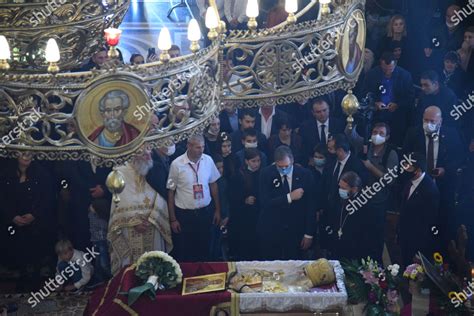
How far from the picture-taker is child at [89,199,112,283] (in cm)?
1022

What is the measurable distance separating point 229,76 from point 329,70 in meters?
0.44

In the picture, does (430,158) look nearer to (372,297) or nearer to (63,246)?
(372,297)

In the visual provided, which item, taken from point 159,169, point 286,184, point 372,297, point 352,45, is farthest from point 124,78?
point 286,184

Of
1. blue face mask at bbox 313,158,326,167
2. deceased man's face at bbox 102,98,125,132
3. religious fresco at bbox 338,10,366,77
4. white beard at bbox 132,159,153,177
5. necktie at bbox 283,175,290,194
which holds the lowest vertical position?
necktie at bbox 283,175,290,194

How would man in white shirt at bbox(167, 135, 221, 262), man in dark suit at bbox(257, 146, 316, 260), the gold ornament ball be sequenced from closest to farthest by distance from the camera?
1. the gold ornament ball
2. man in white shirt at bbox(167, 135, 221, 262)
3. man in dark suit at bbox(257, 146, 316, 260)

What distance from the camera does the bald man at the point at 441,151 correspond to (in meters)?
10.2

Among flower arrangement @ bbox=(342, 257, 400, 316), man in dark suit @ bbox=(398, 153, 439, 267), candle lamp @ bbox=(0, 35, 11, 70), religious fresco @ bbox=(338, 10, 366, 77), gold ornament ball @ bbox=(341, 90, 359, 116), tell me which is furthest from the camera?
man in dark suit @ bbox=(398, 153, 439, 267)

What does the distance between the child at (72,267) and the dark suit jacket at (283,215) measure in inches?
80.4

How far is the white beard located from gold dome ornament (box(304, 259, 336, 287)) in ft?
6.93

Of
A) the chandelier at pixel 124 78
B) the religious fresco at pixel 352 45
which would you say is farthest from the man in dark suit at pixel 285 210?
the chandelier at pixel 124 78

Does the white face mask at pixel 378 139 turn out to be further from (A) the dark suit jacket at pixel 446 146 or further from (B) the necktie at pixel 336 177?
(B) the necktie at pixel 336 177

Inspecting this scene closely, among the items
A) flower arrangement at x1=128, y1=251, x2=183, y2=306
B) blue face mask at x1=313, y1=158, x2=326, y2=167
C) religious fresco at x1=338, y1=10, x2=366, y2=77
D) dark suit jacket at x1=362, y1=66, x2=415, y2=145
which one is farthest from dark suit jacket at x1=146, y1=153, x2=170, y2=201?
religious fresco at x1=338, y1=10, x2=366, y2=77

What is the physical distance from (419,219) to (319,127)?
1532 mm

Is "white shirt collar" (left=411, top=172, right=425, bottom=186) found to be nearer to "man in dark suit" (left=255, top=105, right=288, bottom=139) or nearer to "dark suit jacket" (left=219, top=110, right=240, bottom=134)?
"man in dark suit" (left=255, top=105, right=288, bottom=139)
